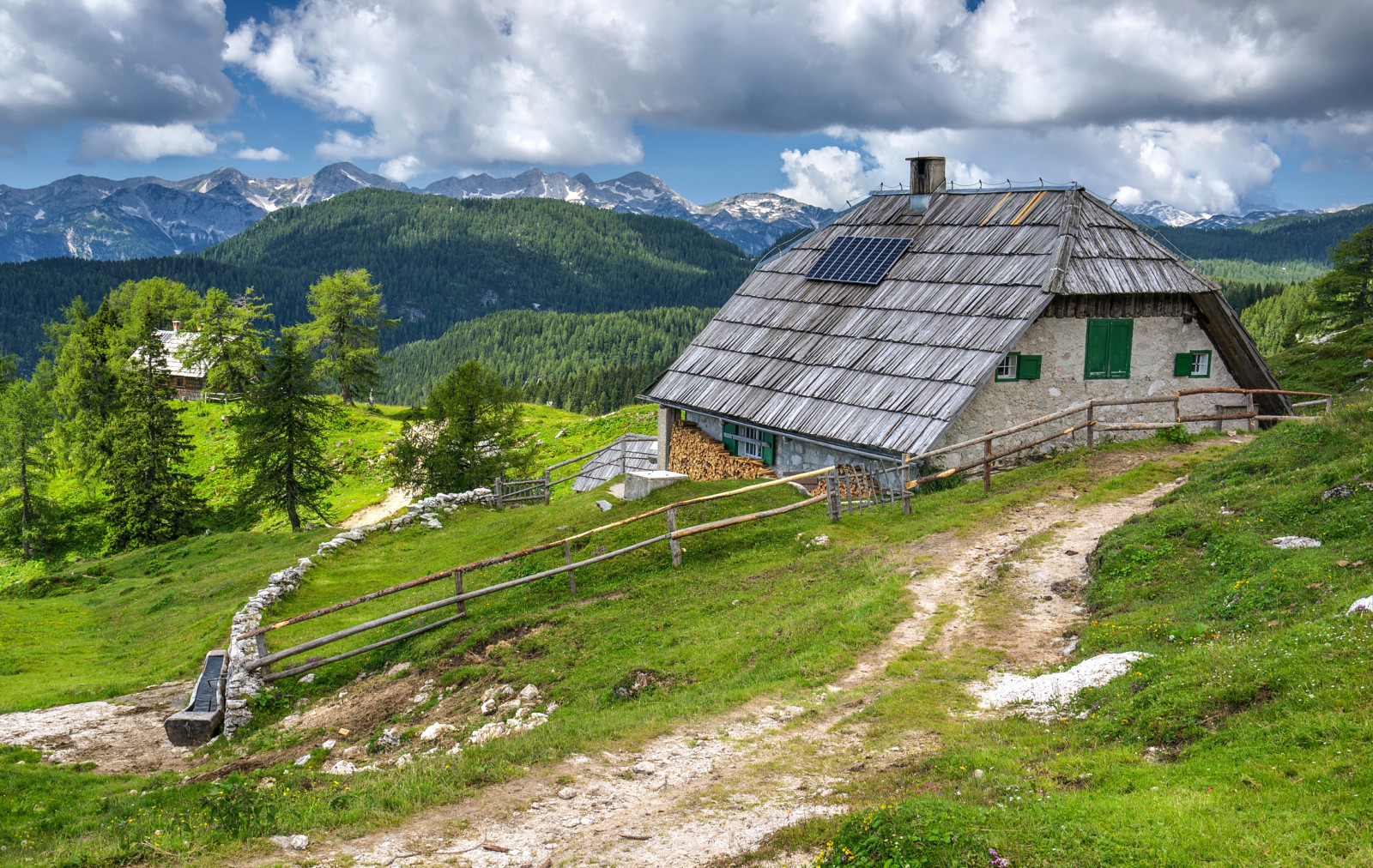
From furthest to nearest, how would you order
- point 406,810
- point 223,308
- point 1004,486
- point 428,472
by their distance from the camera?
point 223,308 → point 428,472 → point 1004,486 → point 406,810

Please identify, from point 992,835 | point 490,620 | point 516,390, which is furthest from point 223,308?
point 992,835

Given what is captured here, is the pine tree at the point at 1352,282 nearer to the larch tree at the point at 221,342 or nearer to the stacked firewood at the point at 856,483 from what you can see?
the stacked firewood at the point at 856,483

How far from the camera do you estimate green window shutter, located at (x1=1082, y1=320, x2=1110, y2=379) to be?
2498 centimetres

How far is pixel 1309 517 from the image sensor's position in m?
12.7

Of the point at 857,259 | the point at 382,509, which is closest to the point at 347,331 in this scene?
the point at 382,509

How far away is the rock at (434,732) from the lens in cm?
1331

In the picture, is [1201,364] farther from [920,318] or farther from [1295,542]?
[1295,542]

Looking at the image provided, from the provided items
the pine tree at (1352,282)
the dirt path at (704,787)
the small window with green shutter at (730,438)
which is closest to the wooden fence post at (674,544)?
the dirt path at (704,787)

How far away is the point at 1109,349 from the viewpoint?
2519cm

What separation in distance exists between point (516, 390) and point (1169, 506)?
30933mm

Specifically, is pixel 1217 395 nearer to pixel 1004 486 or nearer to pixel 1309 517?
pixel 1004 486

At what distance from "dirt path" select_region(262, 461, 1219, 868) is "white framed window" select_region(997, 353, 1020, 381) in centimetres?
1063

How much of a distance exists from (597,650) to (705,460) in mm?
16140

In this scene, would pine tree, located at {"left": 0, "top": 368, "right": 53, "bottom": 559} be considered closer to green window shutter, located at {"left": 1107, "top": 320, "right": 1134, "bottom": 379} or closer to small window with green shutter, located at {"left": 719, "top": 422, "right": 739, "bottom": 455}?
small window with green shutter, located at {"left": 719, "top": 422, "right": 739, "bottom": 455}
